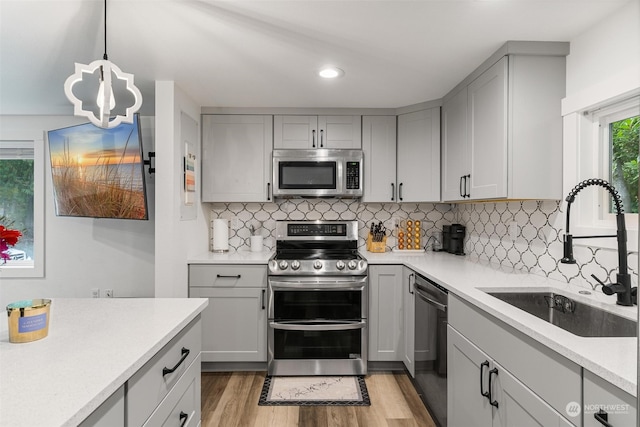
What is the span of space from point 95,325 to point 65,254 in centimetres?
272

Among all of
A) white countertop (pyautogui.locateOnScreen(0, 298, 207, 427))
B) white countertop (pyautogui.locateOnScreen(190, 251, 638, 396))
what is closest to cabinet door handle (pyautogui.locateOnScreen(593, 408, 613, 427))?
white countertop (pyautogui.locateOnScreen(190, 251, 638, 396))

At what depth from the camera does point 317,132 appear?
10.6 ft

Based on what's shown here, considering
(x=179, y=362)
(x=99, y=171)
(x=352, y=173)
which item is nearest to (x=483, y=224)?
(x=352, y=173)

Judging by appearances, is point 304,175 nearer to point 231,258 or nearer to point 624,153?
point 231,258

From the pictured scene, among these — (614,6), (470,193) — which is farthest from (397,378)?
(614,6)

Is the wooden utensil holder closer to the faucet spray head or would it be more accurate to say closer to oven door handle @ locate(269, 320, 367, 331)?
oven door handle @ locate(269, 320, 367, 331)

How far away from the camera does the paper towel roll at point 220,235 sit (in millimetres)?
3248

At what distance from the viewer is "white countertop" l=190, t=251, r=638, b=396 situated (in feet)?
3.15

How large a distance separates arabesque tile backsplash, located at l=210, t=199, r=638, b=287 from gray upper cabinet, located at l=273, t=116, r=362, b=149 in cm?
58

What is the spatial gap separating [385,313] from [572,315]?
1.44 meters

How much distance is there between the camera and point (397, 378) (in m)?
2.79

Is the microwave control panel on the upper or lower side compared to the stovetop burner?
upper

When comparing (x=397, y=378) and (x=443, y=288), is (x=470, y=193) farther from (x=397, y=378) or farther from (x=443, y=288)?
(x=397, y=378)

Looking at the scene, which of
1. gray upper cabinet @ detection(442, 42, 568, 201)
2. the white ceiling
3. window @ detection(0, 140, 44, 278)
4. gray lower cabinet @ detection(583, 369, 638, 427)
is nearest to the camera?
gray lower cabinet @ detection(583, 369, 638, 427)
